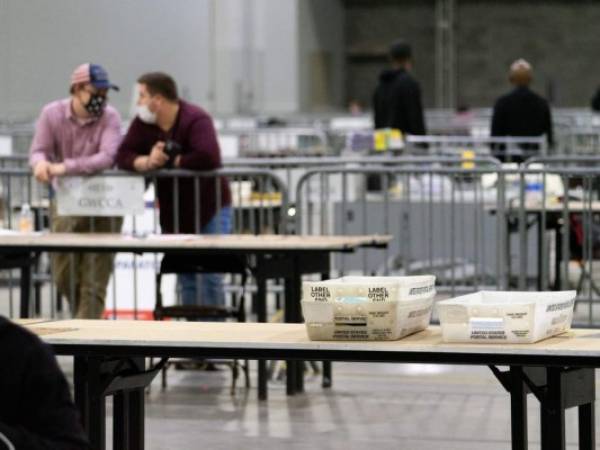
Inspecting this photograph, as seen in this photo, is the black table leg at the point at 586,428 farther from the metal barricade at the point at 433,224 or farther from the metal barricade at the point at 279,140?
the metal barricade at the point at 279,140

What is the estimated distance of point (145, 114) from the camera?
29.4 feet

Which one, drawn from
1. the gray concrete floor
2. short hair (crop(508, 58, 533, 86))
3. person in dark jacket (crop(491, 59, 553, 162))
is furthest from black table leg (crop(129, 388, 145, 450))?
short hair (crop(508, 58, 533, 86))

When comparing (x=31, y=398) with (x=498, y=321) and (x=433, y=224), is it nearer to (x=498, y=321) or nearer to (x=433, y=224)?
(x=498, y=321)

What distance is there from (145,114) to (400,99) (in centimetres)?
606

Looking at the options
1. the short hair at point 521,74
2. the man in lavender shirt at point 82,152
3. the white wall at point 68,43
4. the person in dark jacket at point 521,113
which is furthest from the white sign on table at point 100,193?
the white wall at point 68,43

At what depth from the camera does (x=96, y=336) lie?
4.74m

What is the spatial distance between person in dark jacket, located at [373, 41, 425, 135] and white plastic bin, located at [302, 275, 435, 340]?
1014 cm

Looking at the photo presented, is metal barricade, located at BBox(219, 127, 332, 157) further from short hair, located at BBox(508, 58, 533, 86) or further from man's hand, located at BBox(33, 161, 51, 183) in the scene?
man's hand, located at BBox(33, 161, 51, 183)

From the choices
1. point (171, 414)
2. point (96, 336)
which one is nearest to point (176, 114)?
point (171, 414)

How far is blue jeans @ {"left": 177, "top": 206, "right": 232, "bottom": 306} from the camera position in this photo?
356 inches

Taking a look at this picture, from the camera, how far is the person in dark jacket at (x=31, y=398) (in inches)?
134

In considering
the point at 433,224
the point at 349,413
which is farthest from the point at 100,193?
the point at 433,224

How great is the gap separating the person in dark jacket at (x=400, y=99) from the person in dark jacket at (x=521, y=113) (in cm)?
78

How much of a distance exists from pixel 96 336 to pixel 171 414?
2962 millimetres
